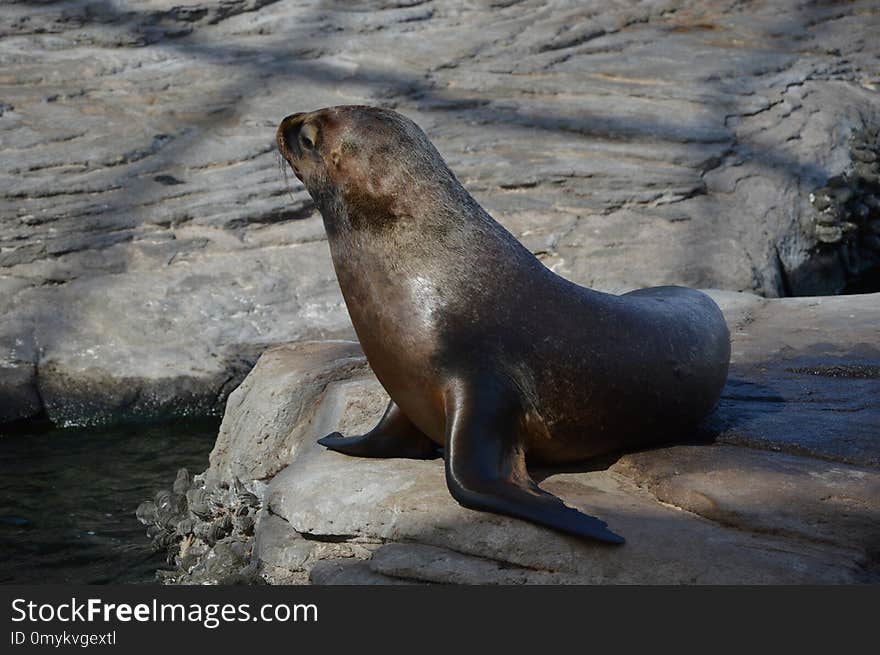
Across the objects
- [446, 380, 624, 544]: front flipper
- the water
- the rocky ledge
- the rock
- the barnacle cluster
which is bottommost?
the water

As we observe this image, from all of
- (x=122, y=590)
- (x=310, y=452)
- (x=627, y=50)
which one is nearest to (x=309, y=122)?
(x=310, y=452)

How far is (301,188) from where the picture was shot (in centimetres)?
801

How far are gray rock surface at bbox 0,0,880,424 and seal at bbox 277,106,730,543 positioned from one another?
3.25 metres

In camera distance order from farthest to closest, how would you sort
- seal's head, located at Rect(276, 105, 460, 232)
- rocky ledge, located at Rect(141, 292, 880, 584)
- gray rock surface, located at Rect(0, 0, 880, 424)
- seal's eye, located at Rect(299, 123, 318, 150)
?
1. gray rock surface, located at Rect(0, 0, 880, 424)
2. seal's eye, located at Rect(299, 123, 318, 150)
3. seal's head, located at Rect(276, 105, 460, 232)
4. rocky ledge, located at Rect(141, 292, 880, 584)

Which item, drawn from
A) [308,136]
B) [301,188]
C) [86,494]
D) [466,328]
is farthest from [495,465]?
[301,188]

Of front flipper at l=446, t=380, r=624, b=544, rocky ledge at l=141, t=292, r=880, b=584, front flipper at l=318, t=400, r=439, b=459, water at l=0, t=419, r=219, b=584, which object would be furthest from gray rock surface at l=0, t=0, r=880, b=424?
front flipper at l=446, t=380, r=624, b=544

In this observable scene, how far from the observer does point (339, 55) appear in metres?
9.34

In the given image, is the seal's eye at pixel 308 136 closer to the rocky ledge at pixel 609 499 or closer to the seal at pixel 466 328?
the seal at pixel 466 328

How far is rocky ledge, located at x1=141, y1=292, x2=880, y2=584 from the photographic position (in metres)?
2.96

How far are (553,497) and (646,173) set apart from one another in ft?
17.9

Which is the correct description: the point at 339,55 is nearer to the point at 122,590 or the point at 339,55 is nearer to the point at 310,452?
the point at 310,452

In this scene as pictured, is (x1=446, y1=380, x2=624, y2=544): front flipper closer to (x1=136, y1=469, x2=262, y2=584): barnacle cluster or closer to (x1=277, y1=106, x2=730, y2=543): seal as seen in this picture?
(x1=277, y1=106, x2=730, y2=543): seal

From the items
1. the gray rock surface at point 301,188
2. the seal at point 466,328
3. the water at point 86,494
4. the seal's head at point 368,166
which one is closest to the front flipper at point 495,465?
the seal at point 466,328

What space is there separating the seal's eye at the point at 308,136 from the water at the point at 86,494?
1.97m
